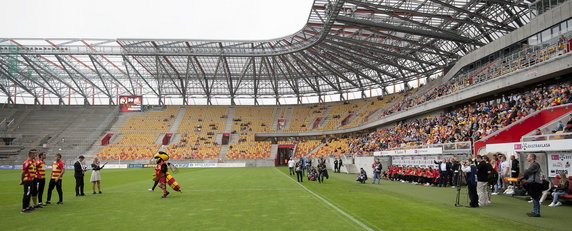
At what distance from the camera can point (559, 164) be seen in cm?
1377

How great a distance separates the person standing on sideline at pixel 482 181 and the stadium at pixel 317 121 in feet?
0.50

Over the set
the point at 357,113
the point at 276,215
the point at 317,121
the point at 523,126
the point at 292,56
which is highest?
the point at 292,56

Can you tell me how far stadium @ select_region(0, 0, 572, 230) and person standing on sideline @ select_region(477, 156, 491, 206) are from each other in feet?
0.50

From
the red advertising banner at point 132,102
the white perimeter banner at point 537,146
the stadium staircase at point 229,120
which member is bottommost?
the white perimeter banner at point 537,146

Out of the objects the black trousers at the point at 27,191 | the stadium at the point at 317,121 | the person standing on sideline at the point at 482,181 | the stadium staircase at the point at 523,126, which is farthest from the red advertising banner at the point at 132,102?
the person standing on sideline at the point at 482,181

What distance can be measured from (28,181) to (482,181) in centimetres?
1490

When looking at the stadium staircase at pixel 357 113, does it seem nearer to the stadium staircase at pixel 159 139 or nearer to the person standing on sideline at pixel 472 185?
the stadium staircase at pixel 159 139

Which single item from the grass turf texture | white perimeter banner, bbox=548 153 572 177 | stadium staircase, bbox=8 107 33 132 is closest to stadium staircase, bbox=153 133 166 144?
stadium staircase, bbox=8 107 33 132

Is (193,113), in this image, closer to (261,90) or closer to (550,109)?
(261,90)

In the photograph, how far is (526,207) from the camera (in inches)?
477

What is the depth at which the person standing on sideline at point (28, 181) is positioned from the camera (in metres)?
11.5

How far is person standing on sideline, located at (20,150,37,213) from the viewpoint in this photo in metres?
11.5

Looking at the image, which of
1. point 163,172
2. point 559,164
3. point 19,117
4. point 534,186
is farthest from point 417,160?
point 19,117

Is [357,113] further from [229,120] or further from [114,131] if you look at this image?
[114,131]
